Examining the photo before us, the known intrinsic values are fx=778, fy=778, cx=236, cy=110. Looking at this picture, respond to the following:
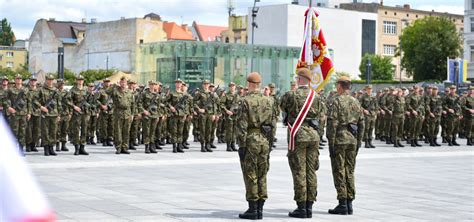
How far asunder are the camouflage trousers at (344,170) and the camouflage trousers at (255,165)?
1127 millimetres

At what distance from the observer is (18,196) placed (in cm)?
140

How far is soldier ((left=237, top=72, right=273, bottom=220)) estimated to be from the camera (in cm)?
943

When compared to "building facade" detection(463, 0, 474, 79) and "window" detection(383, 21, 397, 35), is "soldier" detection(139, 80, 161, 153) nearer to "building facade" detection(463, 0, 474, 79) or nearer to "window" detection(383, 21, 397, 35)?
"building facade" detection(463, 0, 474, 79)

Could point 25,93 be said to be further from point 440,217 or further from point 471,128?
point 471,128

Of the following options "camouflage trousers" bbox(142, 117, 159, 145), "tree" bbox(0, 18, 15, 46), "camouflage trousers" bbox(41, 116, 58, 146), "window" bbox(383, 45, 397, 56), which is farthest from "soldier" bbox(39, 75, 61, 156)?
"tree" bbox(0, 18, 15, 46)

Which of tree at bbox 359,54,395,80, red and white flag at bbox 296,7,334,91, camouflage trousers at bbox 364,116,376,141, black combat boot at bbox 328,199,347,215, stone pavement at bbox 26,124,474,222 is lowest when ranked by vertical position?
stone pavement at bbox 26,124,474,222

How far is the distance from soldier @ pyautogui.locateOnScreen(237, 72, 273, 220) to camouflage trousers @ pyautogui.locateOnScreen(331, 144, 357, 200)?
1.10m

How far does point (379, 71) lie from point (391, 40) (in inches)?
808

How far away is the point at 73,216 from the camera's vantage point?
9352mm

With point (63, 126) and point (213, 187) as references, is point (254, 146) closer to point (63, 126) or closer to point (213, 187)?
point (213, 187)

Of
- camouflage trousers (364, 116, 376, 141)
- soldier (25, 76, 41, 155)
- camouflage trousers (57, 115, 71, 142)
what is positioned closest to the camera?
soldier (25, 76, 41, 155)

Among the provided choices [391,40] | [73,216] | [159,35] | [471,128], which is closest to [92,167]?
[73,216]

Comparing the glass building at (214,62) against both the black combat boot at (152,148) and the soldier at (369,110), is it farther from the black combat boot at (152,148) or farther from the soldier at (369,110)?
the black combat boot at (152,148)

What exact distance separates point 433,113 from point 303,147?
17496mm
